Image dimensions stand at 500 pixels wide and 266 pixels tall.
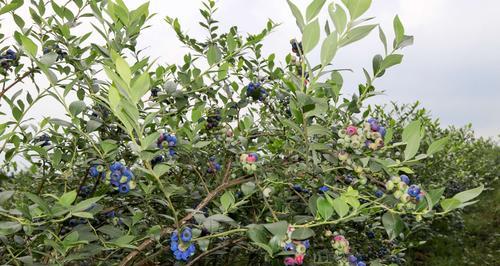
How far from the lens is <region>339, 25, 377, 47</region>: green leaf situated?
4.25 feet

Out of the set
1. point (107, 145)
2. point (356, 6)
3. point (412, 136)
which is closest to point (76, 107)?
point (107, 145)

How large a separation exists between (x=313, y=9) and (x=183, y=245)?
0.78 meters

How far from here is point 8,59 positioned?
2350mm

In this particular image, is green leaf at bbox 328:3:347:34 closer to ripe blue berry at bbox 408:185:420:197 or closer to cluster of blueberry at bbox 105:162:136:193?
ripe blue berry at bbox 408:185:420:197

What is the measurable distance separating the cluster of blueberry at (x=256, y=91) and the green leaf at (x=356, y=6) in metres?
1.20

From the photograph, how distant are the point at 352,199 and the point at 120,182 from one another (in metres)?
0.72

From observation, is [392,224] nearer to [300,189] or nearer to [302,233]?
[302,233]

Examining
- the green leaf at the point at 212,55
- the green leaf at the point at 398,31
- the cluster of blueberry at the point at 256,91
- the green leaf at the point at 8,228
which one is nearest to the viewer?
the green leaf at the point at 8,228

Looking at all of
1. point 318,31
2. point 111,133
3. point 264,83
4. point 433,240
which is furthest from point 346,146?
point 433,240

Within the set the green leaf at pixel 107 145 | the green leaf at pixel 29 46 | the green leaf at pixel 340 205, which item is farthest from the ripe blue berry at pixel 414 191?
the green leaf at pixel 29 46

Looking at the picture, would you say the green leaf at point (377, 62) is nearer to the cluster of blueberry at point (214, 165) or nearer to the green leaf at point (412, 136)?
the green leaf at point (412, 136)

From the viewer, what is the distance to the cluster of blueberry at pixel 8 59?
2.33m

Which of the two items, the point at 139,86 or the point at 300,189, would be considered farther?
the point at 300,189

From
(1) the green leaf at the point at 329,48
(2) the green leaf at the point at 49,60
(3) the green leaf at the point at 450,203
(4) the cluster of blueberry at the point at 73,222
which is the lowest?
(3) the green leaf at the point at 450,203
